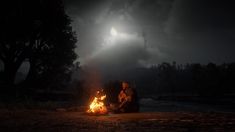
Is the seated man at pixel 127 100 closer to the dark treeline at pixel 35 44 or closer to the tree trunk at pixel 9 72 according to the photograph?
the dark treeline at pixel 35 44

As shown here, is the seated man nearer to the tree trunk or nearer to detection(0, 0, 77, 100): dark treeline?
detection(0, 0, 77, 100): dark treeline

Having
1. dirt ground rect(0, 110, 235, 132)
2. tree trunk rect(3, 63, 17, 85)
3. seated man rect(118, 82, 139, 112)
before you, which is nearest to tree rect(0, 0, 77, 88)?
tree trunk rect(3, 63, 17, 85)

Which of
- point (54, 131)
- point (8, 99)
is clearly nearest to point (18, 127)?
point (54, 131)

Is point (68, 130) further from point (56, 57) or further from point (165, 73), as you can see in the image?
point (165, 73)

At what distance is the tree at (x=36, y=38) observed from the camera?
3244cm

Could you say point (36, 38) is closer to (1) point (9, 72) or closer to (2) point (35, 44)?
(2) point (35, 44)

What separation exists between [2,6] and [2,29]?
268 centimetres

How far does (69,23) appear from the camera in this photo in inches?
1510

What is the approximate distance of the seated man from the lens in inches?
829

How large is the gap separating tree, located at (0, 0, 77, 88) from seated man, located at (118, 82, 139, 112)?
16.7 m

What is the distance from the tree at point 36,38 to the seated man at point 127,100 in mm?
16683

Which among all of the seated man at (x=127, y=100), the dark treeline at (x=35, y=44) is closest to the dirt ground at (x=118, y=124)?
the seated man at (x=127, y=100)

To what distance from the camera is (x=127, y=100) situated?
69.5ft

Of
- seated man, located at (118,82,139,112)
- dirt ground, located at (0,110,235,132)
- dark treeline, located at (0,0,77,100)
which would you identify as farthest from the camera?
dark treeline, located at (0,0,77,100)
